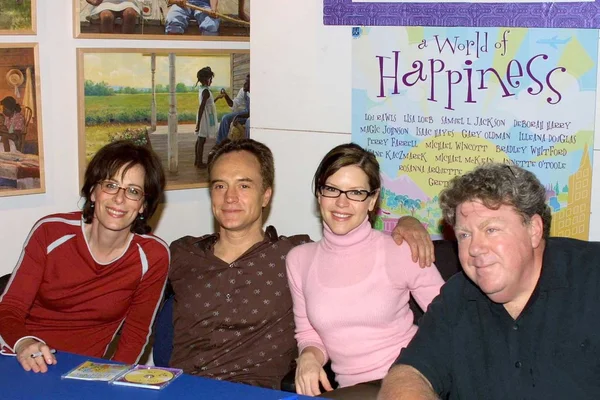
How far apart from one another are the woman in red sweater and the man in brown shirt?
0.40ft

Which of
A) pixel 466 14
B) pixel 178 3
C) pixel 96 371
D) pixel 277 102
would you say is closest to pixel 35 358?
pixel 96 371

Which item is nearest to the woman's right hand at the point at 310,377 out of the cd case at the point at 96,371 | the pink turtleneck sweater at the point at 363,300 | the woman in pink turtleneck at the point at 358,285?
the woman in pink turtleneck at the point at 358,285

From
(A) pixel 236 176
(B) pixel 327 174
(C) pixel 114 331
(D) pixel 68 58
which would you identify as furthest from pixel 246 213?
(D) pixel 68 58

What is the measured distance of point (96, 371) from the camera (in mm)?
2547

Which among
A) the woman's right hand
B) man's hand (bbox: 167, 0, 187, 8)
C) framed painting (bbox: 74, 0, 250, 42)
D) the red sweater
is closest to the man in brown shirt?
the red sweater

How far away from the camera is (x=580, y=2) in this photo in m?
3.05

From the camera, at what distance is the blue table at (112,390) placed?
2367 millimetres

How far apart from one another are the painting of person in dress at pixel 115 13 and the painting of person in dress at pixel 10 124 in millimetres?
534

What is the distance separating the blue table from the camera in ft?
7.77

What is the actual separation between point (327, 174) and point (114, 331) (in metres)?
1.00

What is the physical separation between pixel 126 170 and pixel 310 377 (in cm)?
100

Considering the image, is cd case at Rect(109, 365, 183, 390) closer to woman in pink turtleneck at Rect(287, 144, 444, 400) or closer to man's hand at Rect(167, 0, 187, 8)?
woman in pink turtleneck at Rect(287, 144, 444, 400)

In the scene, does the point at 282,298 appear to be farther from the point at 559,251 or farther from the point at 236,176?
the point at 559,251

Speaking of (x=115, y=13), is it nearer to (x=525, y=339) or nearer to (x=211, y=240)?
(x=211, y=240)
